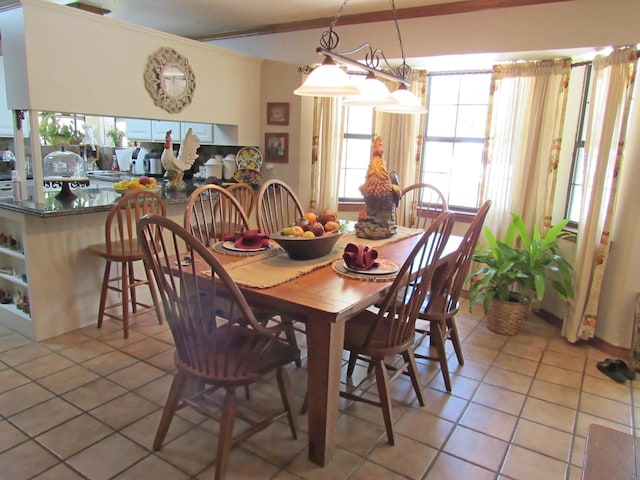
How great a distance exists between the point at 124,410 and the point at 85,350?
812mm

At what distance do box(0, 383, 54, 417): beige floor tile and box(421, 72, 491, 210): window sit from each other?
365 cm

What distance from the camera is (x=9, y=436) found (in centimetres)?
203

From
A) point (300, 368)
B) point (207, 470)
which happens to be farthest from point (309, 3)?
point (207, 470)

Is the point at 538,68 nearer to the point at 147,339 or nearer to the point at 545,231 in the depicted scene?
the point at 545,231

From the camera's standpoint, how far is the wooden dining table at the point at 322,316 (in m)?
1.72

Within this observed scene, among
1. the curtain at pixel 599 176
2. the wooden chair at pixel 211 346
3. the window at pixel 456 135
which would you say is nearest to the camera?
the wooden chair at pixel 211 346

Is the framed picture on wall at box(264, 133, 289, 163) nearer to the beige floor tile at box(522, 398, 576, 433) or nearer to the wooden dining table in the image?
the wooden dining table

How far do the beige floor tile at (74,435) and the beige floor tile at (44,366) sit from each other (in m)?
0.57

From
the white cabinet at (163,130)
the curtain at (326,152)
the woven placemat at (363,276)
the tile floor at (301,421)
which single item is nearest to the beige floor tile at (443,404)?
the tile floor at (301,421)

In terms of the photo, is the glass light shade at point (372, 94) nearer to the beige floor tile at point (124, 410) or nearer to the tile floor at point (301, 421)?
the tile floor at point (301, 421)

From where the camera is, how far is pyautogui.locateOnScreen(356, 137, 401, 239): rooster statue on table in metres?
2.61

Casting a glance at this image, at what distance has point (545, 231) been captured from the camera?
374 cm

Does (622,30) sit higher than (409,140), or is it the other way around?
(622,30)

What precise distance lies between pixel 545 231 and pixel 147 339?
3.22m
